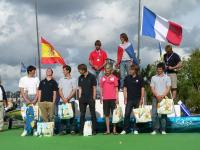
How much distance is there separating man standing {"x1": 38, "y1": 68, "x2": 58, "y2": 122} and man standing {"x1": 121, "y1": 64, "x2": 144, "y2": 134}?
6.66 ft

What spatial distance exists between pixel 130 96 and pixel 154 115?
2.76 feet

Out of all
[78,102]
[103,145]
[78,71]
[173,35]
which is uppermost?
[173,35]

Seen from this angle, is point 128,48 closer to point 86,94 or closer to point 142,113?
point 86,94

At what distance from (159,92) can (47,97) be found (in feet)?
10.3

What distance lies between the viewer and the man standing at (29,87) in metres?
13.4

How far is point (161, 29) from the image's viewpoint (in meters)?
15.1

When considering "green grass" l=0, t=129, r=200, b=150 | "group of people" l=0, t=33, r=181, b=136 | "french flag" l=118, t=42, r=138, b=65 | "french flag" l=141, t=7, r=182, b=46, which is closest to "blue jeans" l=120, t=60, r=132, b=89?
"french flag" l=118, t=42, r=138, b=65

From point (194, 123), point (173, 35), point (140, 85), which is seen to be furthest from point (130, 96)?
point (173, 35)

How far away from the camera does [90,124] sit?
1278cm

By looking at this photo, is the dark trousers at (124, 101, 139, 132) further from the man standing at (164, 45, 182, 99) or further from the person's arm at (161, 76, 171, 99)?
the man standing at (164, 45, 182, 99)

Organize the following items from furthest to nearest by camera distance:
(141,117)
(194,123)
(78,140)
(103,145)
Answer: (194,123), (141,117), (78,140), (103,145)

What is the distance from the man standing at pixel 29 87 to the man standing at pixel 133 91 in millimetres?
2628

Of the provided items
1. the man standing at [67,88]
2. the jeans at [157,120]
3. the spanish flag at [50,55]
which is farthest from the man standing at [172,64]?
the spanish flag at [50,55]

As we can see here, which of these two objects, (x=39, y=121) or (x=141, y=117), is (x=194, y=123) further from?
(x=39, y=121)
